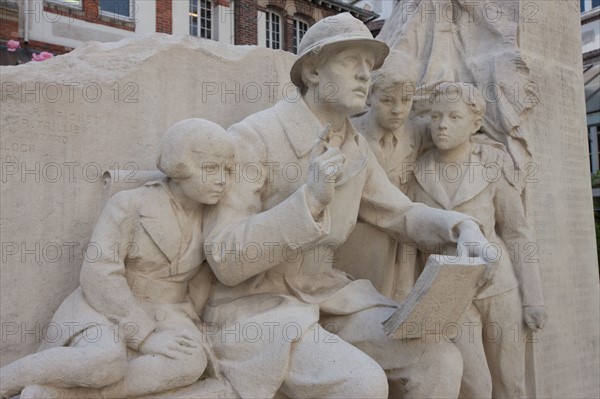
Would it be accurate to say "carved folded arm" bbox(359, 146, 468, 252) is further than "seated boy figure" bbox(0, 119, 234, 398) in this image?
Yes

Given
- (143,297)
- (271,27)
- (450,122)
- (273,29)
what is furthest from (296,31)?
(143,297)

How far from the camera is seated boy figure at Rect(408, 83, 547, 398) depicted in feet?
13.0

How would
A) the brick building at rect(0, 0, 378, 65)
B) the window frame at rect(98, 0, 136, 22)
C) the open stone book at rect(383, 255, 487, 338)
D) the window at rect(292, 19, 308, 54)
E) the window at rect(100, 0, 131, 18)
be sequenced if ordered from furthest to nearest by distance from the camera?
the window at rect(292, 19, 308, 54) → the window at rect(100, 0, 131, 18) → the window frame at rect(98, 0, 136, 22) → the brick building at rect(0, 0, 378, 65) → the open stone book at rect(383, 255, 487, 338)

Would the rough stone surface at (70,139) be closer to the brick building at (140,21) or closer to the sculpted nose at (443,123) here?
the sculpted nose at (443,123)

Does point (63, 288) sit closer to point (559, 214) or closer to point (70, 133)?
point (70, 133)

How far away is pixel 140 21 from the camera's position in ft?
44.9

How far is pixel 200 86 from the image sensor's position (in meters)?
3.87

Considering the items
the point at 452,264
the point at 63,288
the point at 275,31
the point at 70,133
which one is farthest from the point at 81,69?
the point at 275,31

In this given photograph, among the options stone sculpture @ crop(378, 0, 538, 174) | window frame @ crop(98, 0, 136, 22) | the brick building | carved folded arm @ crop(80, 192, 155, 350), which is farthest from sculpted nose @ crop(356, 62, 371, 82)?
window frame @ crop(98, 0, 136, 22)

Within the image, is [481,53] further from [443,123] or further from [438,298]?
[438,298]

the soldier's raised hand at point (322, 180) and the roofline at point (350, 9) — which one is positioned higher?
the roofline at point (350, 9)

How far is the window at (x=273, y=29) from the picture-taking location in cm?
1555

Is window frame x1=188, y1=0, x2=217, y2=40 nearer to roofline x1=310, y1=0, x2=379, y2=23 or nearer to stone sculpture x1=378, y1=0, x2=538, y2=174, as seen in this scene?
roofline x1=310, y1=0, x2=379, y2=23

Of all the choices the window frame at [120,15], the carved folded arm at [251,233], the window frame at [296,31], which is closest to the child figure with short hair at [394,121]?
the carved folded arm at [251,233]
